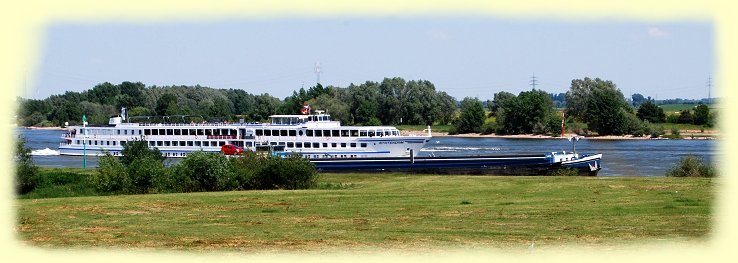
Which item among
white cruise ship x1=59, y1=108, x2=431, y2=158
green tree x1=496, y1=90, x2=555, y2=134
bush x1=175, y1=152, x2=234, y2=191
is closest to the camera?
bush x1=175, y1=152, x2=234, y2=191

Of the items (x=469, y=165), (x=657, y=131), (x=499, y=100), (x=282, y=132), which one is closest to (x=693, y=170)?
(x=469, y=165)

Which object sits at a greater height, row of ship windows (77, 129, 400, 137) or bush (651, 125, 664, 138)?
row of ship windows (77, 129, 400, 137)

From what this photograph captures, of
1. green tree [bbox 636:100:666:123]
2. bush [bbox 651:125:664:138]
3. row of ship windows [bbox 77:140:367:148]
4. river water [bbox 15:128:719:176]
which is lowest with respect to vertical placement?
river water [bbox 15:128:719:176]

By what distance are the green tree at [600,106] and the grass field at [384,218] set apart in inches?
3398

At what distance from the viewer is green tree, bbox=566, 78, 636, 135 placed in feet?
384

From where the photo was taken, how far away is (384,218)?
23.2 meters

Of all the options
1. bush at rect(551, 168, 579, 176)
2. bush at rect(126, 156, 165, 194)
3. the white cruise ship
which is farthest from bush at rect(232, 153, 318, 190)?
the white cruise ship

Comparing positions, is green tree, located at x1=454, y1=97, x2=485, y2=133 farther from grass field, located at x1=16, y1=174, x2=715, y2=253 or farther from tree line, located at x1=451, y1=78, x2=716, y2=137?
grass field, located at x1=16, y1=174, x2=715, y2=253

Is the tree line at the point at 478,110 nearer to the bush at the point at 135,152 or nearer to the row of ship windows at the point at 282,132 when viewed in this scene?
the row of ship windows at the point at 282,132

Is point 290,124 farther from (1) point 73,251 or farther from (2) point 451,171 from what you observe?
(1) point 73,251

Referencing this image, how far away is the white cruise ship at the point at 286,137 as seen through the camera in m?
64.9

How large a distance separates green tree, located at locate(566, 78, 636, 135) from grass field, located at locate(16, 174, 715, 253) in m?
86.3

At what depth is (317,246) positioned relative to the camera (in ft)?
60.1

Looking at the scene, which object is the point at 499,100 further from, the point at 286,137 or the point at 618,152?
the point at 286,137
